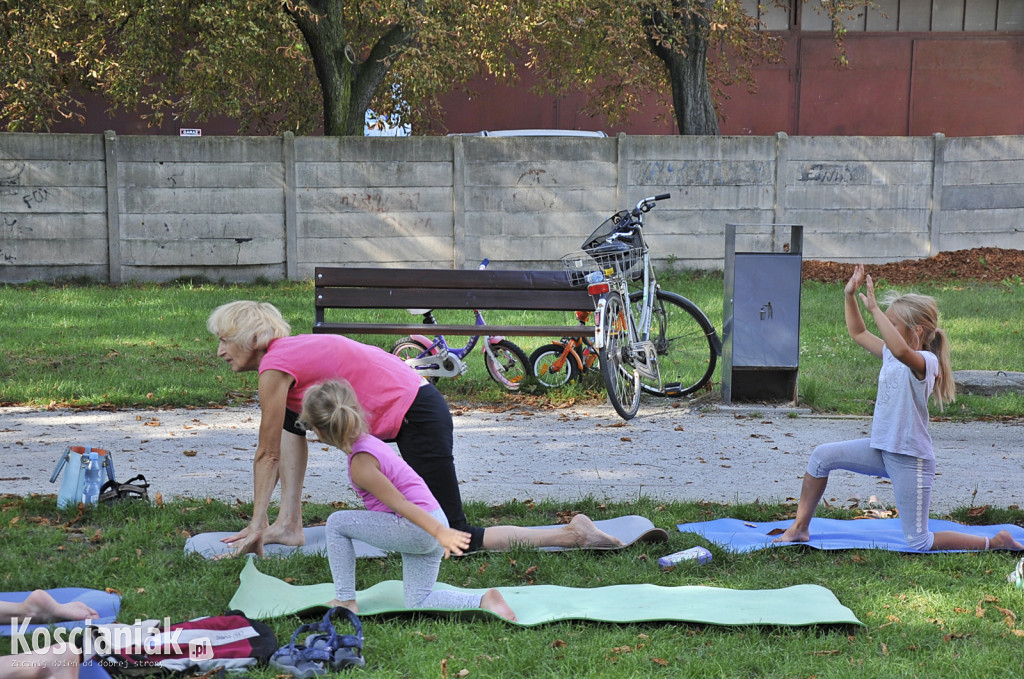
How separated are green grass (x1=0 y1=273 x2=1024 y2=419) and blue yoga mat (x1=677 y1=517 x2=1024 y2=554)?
2.74m

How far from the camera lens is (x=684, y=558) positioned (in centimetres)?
466

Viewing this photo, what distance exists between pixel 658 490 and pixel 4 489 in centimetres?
362

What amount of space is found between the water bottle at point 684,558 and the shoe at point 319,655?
1547 millimetres

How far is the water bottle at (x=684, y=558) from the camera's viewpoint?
4621 mm

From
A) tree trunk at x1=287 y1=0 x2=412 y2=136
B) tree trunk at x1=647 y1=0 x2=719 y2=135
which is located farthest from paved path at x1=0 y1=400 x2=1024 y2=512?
tree trunk at x1=647 y1=0 x2=719 y2=135

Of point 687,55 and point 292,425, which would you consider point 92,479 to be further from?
point 687,55

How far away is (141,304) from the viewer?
1232 cm

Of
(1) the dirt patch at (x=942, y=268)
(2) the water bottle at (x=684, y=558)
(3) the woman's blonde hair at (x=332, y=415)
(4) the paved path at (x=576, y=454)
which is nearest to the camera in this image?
(3) the woman's blonde hair at (x=332, y=415)

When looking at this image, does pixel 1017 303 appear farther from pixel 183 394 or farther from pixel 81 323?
pixel 81 323

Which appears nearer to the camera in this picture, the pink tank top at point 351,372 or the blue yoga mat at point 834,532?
the pink tank top at point 351,372

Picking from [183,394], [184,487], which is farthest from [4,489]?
[183,394]

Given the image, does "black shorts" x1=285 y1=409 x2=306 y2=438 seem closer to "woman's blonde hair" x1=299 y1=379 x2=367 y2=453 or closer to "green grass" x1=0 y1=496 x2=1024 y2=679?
"green grass" x1=0 y1=496 x2=1024 y2=679

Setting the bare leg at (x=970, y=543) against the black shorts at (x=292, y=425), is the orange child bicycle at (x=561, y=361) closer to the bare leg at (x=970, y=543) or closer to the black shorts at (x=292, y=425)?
the black shorts at (x=292, y=425)

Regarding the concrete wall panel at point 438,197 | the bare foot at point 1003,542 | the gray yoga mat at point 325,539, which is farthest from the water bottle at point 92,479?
the concrete wall panel at point 438,197
